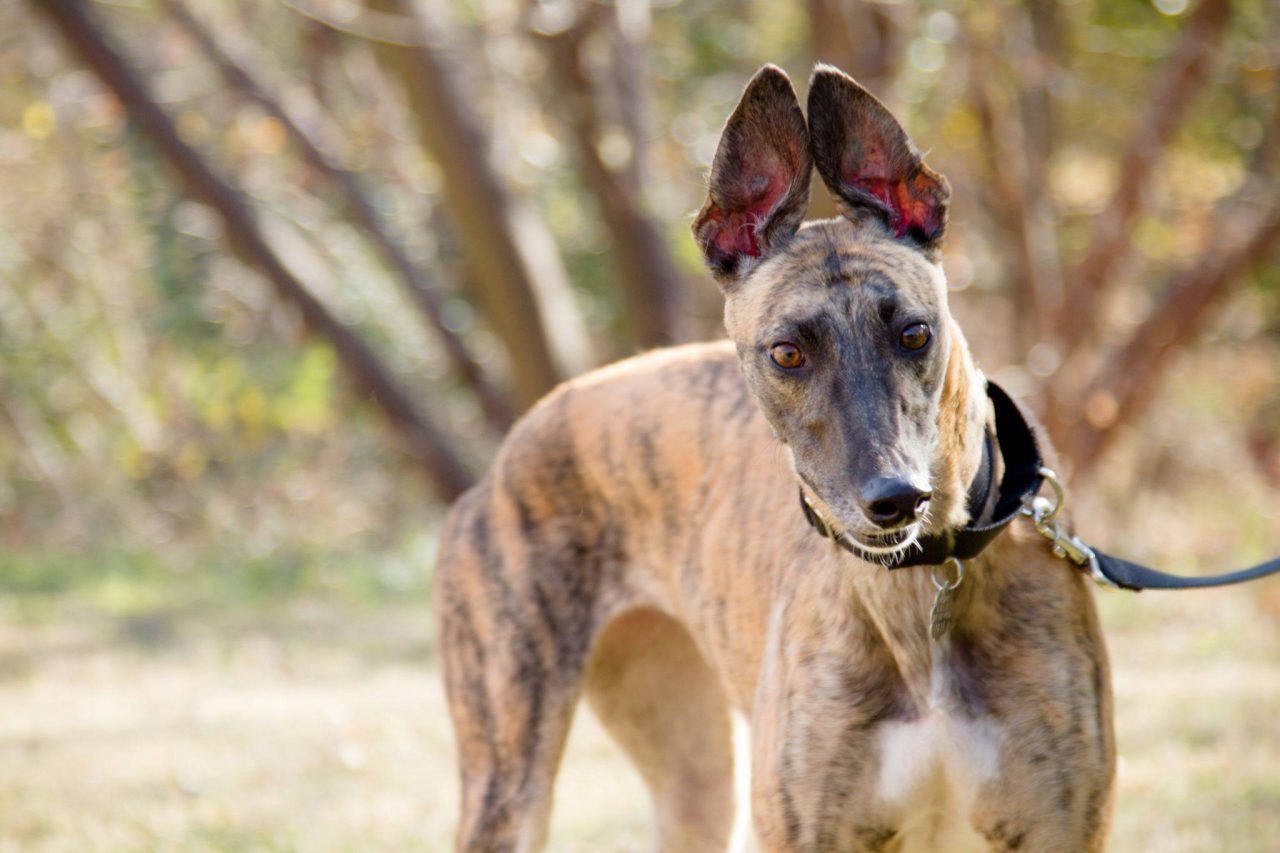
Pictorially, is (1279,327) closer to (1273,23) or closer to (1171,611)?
(1273,23)

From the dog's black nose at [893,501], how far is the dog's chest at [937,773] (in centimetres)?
52

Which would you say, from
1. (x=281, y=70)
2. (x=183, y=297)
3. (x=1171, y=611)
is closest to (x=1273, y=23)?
(x=1171, y=611)

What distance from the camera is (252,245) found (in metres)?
9.81

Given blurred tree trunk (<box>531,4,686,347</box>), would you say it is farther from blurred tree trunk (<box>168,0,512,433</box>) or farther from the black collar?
the black collar

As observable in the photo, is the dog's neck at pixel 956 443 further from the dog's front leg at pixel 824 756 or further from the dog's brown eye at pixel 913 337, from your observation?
the dog's front leg at pixel 824 756

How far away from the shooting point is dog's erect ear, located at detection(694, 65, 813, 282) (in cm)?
295

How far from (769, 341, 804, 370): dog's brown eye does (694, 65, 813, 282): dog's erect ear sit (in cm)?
33

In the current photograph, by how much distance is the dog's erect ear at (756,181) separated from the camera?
295cm

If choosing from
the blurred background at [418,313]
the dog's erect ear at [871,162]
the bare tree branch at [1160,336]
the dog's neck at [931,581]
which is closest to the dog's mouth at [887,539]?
the dog's neck at [931,581]

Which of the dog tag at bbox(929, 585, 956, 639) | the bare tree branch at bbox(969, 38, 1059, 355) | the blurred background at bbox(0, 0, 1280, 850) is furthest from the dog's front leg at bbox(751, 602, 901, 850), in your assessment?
the bare tree branch at bbox(969, 38, 1059, 355)

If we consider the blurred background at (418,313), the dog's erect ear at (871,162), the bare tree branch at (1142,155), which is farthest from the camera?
the bare tree branch at (1142,155)

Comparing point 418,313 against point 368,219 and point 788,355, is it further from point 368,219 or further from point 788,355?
point 788,355

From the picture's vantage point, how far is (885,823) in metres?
2.92

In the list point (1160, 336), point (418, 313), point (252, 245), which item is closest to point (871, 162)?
point (1160, 336)
